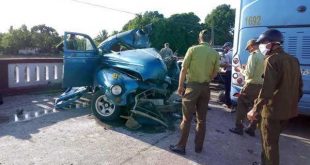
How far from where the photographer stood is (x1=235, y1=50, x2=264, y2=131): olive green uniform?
6051 mm

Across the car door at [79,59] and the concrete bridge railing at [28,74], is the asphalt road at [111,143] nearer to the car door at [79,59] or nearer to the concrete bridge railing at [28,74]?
the car door at [79,59]

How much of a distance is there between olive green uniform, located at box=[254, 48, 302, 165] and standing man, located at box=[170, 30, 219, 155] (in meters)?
1.24

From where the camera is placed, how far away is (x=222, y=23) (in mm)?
66312

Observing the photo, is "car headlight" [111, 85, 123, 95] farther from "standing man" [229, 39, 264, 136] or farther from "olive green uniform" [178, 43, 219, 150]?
"standing man" [229, 39, 264, 136]

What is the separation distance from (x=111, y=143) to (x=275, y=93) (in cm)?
286

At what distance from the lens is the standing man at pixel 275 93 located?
12.4 feet

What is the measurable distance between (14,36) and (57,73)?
61.3 m

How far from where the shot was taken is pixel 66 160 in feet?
15.6

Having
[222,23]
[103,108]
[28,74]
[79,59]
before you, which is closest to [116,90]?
[103,108]

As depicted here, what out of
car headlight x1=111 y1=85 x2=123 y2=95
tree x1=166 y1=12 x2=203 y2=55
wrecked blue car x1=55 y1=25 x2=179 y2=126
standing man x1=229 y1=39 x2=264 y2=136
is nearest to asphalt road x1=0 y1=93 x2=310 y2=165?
standing man x1=229 y1=39 x2=264 y2=136

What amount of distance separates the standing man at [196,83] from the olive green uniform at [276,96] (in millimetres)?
1237

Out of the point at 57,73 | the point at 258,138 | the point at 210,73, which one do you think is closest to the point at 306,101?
the point at 258,138

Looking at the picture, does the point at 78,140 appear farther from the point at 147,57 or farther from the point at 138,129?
the point at 147,57

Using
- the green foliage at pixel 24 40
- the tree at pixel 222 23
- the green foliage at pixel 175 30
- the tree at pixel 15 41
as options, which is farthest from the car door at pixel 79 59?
the tree at pixel 15 41
